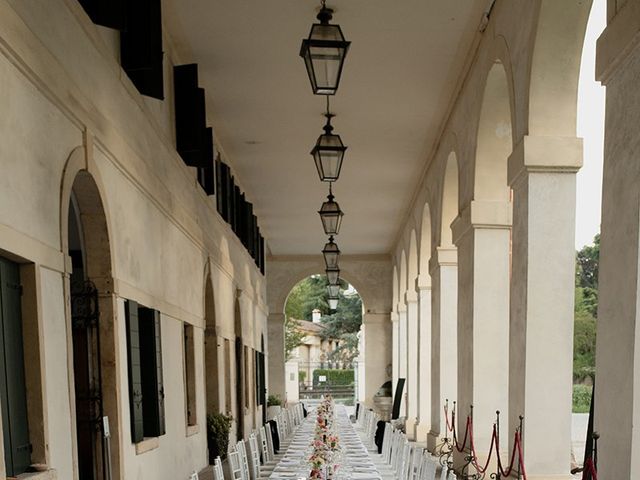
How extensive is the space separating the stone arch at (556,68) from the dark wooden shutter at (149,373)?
4218mm

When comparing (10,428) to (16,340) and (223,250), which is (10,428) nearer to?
(16,340)

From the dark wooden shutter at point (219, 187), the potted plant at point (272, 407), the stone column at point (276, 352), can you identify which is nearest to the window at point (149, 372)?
the dark wooden shutter at point (219, 187)

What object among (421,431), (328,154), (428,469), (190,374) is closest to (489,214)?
(328,154)

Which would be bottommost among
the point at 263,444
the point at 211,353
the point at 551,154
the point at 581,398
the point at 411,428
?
the point at 581,398

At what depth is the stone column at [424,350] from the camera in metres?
16.4

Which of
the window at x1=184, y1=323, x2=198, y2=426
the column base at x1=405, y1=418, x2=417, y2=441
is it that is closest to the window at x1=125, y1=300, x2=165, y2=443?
the window at x1=184, y1=323, x2=198, y2=426

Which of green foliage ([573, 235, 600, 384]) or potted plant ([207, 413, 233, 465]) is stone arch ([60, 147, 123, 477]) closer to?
potted plant ([207, 413, 233, 465])

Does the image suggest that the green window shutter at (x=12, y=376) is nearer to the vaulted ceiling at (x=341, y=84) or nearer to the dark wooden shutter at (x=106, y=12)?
the dark wooden shutter at (x=106, y=12)

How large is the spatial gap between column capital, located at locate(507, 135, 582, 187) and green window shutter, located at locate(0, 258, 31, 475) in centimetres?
426

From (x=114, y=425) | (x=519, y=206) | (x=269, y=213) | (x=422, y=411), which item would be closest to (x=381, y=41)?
(x=519, y=206)

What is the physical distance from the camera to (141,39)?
270 inches

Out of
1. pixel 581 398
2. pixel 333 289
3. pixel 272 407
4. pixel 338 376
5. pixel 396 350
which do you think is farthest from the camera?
pixel 338 376

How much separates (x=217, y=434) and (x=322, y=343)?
156ft

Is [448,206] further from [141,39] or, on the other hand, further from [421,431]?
[141,39]
